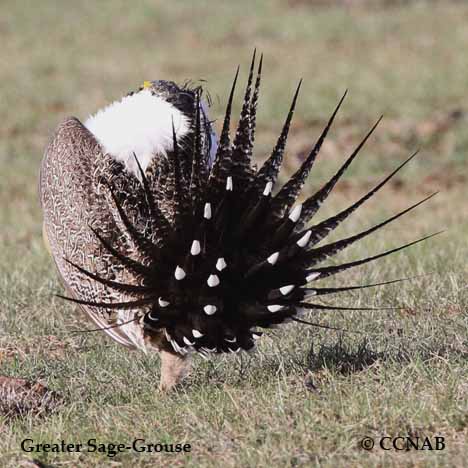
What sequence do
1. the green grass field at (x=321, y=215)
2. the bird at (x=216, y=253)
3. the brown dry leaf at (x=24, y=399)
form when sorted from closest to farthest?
1. the green grass field at (x=321, y=215)
2. the bird at (x=216, y=253)
3. the brown dry leaf at (x=24, y=399)

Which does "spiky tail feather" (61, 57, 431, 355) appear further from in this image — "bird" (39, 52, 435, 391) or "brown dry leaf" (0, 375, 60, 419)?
"brown dry leaf" (0, 375, 60, 419)

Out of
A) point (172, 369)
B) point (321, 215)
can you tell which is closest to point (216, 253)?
point (172, 369)

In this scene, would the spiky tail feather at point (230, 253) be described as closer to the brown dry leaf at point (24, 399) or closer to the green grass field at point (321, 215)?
the green grass field at point (321, 215)

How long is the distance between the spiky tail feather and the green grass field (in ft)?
0.91

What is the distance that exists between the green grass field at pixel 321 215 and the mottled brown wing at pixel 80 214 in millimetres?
346

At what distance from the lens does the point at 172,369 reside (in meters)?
3.85

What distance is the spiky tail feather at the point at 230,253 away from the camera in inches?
139

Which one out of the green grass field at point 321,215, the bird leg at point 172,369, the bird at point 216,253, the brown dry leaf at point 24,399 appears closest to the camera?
the green grass field at point 321,215

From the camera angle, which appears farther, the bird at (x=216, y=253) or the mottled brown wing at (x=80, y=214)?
the mottled brown wing at (x=80, y=214)

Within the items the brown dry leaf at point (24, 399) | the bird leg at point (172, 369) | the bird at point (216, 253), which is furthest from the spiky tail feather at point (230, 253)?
the brown dry leaf at point (24, 399)

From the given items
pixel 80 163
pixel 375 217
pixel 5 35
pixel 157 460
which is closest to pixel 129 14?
pixel 5 35

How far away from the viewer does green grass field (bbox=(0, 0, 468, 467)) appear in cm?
330

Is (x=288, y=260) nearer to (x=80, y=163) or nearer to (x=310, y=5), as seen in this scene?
(x=80, y=163)

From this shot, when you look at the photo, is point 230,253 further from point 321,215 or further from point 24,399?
point 321,215
